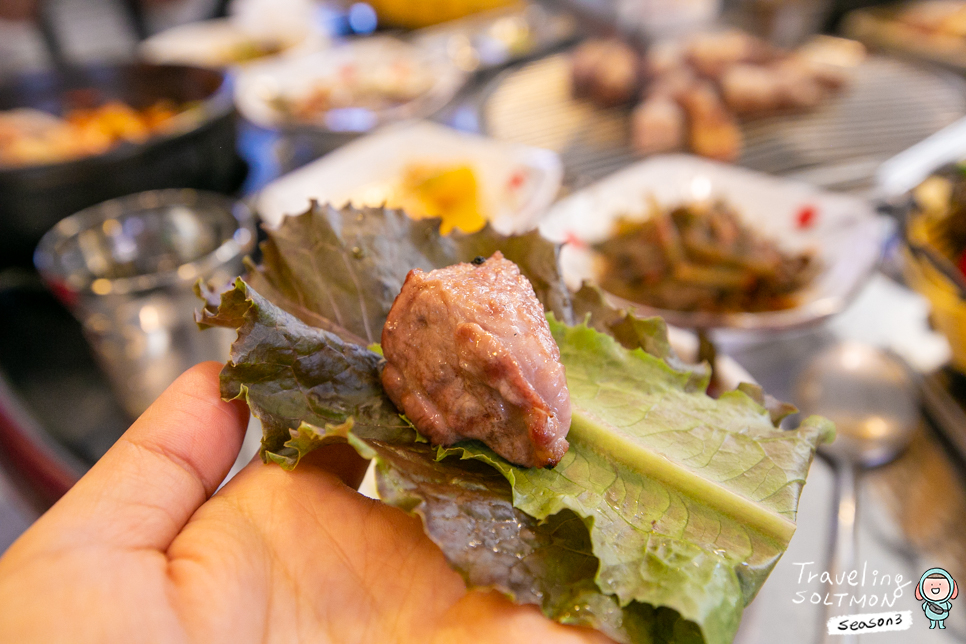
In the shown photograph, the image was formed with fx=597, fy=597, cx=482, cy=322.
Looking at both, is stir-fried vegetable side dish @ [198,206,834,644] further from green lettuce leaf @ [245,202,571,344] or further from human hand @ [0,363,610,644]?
human hand @ [0,363,610,644]

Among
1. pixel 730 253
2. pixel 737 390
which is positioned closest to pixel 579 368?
pixel 737 390

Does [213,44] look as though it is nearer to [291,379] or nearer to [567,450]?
[291,379]

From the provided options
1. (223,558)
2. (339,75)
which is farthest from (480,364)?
(339,75)

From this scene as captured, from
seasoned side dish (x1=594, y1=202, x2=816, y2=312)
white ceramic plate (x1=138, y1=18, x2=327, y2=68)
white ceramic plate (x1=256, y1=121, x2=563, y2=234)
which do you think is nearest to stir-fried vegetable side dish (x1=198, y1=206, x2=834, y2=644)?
seasoned side dish (x1=594, y1=202, x2=816, y2=312)

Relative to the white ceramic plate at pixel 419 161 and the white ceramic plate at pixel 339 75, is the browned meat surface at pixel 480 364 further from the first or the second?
the white ceramic plate at pixel 339 75

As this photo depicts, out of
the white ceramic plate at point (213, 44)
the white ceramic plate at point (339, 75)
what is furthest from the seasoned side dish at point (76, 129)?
the white ceramic plate at point (213, 44)

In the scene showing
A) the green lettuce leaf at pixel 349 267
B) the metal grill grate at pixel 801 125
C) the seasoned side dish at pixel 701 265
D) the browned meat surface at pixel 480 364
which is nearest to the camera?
the browned meat surface at pixel 480 364
